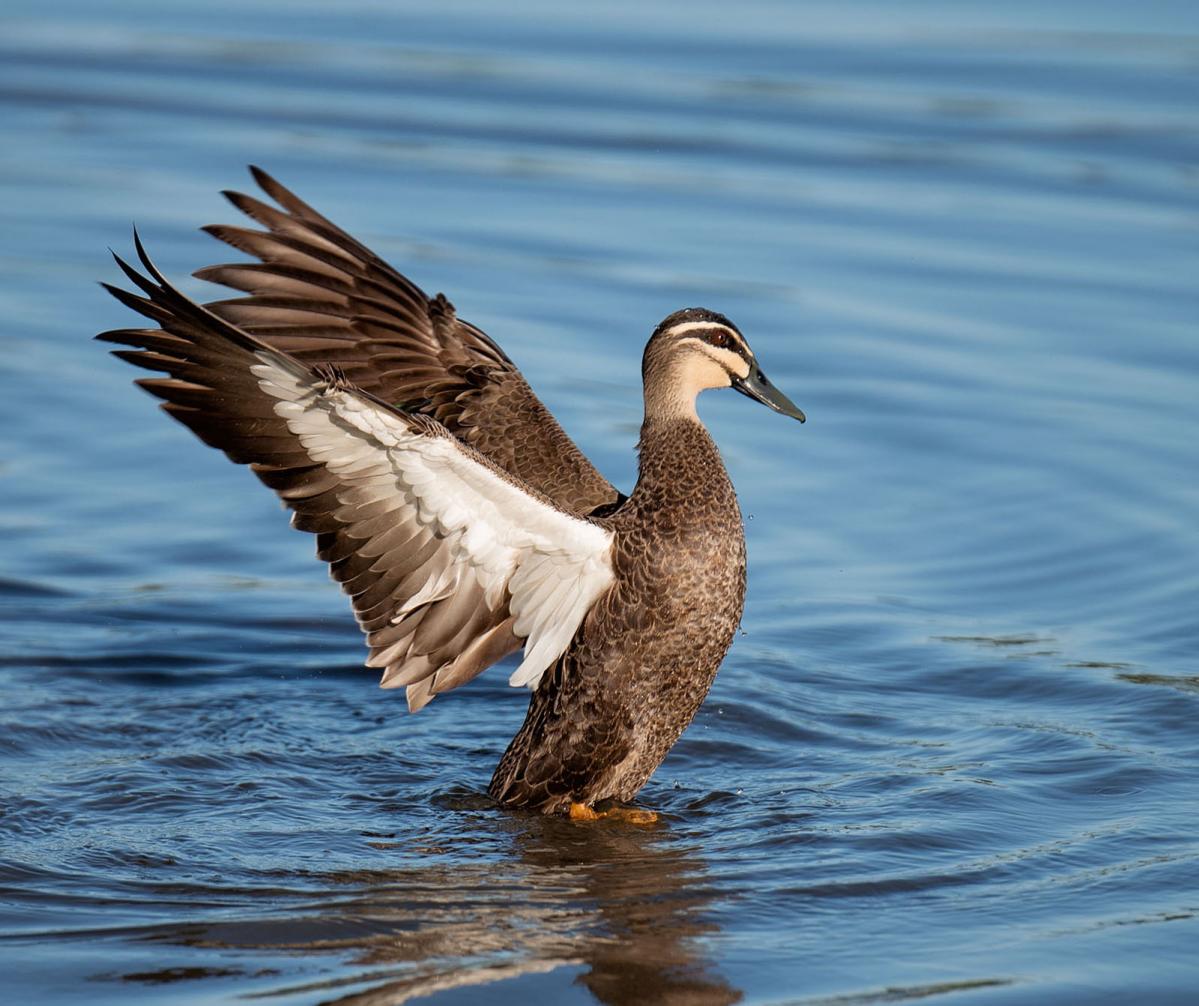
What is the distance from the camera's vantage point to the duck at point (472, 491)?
6.00 metres

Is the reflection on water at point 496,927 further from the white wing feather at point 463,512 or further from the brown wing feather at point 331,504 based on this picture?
the white wing feather at point 463,512

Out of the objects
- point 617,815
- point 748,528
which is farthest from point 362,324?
point 748,528

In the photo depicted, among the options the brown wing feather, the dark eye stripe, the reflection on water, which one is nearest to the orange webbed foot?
the reflection on water

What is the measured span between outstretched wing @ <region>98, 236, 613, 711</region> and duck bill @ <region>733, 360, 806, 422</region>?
0.86 metres

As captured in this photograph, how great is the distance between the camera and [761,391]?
7.12 meters

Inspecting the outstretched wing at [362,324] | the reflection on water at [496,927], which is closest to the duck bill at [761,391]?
the outstretched wing at [362,324]

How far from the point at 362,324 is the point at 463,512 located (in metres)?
1.71

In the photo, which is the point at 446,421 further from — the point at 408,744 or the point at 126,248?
the point at 126,248

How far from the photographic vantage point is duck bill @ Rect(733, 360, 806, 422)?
23.2ft

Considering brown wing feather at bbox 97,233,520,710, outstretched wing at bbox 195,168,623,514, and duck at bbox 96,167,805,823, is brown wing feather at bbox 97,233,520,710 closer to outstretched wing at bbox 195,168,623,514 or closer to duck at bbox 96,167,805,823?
duck at bbox 96,167,805,823

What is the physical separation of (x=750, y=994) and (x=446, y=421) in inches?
112

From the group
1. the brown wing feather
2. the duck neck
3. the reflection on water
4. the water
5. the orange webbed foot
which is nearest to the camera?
the reflection on water

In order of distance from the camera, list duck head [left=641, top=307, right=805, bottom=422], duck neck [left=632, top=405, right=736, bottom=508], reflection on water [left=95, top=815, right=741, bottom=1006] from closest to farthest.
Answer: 1. reflection on water [left=95, top=815, right=741, bottom=1006]
2. duck neck [left=632, top=405, right=736, bottom=508]
3. duck head [left=641, top=307, right=805, bottom=422]

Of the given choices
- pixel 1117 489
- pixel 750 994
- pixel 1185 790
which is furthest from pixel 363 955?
pixel 1117 489
